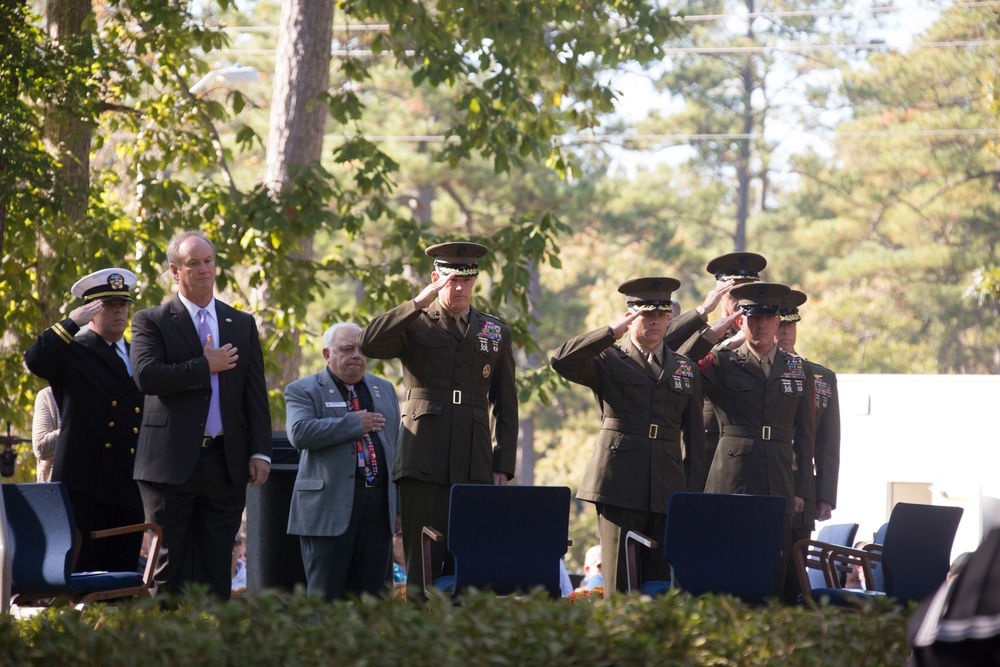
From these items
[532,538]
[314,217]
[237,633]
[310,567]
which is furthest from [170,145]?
[237,633]

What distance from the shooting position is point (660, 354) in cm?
636

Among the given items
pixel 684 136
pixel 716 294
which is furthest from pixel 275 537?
pixel 684 136

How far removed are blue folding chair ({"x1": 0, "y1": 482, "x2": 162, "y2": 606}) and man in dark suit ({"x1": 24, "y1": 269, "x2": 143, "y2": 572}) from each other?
52cm

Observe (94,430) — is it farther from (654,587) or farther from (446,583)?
(654,587)

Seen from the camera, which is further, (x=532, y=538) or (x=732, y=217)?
(x=732, y=217)

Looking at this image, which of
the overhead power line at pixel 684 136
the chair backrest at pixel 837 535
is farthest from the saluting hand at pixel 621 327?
the overhead power line at pixel 684 136

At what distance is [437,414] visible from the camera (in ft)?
19.8

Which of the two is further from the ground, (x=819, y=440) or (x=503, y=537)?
(x=819, y=440)

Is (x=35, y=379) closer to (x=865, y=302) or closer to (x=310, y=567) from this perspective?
(x=310, y=567)

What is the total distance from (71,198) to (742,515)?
17.6ft

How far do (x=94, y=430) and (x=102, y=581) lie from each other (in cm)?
83

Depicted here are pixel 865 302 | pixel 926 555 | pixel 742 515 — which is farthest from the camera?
pixel 865 302

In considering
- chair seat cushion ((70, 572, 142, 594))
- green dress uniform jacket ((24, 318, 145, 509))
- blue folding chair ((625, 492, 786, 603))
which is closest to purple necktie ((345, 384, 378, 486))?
green dress uniform jacket ((24, 318, 145, 509))

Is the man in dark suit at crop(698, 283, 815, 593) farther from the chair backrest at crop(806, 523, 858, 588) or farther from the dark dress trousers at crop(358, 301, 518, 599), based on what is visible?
the dark dress trousers at crop(358, 301, 518, 599)
